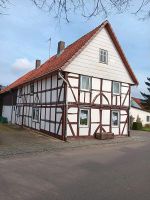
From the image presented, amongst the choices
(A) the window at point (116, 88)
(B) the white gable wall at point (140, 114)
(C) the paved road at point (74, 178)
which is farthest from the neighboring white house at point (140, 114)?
(C) the paved road at point (74, 178)

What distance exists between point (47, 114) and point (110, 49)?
691cm

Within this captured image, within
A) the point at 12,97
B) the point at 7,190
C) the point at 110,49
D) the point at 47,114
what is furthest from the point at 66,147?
the point at 12,97

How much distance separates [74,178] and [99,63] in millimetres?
12655

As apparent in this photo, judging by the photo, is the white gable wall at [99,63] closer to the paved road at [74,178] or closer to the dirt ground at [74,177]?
the dirt ground at [74,177]

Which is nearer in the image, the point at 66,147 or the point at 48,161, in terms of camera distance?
the point at 48,161

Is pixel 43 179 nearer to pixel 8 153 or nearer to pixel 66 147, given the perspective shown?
pixel 8 153

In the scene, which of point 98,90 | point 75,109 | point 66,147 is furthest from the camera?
point 98,90

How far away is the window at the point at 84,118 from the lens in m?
17.8

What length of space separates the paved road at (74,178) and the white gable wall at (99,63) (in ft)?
26.6

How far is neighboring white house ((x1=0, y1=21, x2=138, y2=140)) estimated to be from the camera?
17.3 metres

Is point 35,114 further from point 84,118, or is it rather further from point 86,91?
point 86,91

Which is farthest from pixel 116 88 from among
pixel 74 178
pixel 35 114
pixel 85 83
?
pixel 74 178

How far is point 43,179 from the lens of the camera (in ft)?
24.2

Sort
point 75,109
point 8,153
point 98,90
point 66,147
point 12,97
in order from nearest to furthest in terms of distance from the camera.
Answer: point 8,153 → point 66,147 → point 75,109 → point 98,90 → point 12,97
